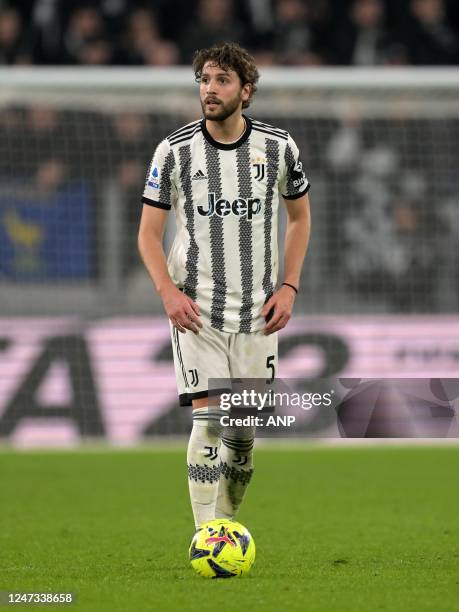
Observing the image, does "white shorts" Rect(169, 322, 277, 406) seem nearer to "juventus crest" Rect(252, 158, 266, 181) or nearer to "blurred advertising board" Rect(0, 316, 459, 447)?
"juventus crest" Rect(252, 158, 266, 181)

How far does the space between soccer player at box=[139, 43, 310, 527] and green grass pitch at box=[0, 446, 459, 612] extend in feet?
1.69

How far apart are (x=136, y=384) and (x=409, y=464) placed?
7.84 ft

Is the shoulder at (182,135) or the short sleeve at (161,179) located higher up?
the shoulder at (182,135)

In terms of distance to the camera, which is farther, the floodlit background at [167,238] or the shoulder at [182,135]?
the floodlit background at [167,238]

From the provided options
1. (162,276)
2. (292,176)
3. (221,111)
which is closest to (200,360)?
(162,276)

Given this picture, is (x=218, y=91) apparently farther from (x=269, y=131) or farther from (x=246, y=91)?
(x=269, y=131)

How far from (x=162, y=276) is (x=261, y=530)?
1.87 m

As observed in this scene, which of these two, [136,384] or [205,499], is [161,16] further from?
[205,499]

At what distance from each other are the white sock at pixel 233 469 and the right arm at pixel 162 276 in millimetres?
519

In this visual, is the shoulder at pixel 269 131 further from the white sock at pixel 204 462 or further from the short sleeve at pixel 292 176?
the white sock at pixel 204 462

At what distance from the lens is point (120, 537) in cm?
621

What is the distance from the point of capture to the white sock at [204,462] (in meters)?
4.99

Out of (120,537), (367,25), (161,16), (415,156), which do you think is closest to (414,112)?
(415,156)

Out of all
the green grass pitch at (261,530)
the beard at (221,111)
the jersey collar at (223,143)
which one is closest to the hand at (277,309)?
the jersey collar at (223,143)
